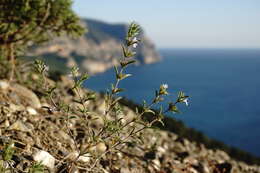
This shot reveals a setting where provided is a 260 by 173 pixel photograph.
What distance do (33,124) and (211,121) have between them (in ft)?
338

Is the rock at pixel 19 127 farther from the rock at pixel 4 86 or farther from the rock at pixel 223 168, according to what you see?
the rock at pixel 223 168

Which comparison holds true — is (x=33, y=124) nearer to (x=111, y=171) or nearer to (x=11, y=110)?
(x=11, y=110)

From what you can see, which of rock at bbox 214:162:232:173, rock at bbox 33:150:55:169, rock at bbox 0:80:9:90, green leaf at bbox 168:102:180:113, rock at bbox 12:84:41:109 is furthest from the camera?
rock at bbox 0:80:9:90

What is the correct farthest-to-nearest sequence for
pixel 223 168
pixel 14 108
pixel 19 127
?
pixel 223 168
pixel 14 108
pixel 19 127

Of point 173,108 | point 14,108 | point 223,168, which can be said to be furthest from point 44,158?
point 223,168

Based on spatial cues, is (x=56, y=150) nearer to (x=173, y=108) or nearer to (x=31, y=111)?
(x=31, y=111)

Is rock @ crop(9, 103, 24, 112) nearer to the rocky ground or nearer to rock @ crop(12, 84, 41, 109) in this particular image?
the rocky ground

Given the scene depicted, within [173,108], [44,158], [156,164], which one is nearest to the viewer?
[173,108]

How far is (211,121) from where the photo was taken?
342 ft

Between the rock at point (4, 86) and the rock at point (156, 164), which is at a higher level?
the rock at point (4, 86)

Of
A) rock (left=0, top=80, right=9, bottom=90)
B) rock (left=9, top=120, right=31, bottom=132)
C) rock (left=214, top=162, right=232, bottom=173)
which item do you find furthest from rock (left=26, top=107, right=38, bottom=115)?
rock (left=214, top=162, right=232, bottom=173)

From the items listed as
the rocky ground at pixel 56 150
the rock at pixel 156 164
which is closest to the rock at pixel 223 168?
the rocky ground at pixel 56 150

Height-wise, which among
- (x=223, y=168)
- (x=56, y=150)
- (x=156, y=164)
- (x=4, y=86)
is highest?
(x=4, y=86)

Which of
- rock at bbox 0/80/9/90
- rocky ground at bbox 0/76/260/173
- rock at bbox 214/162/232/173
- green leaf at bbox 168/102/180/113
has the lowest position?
rock at bbox 214/162/232/173
